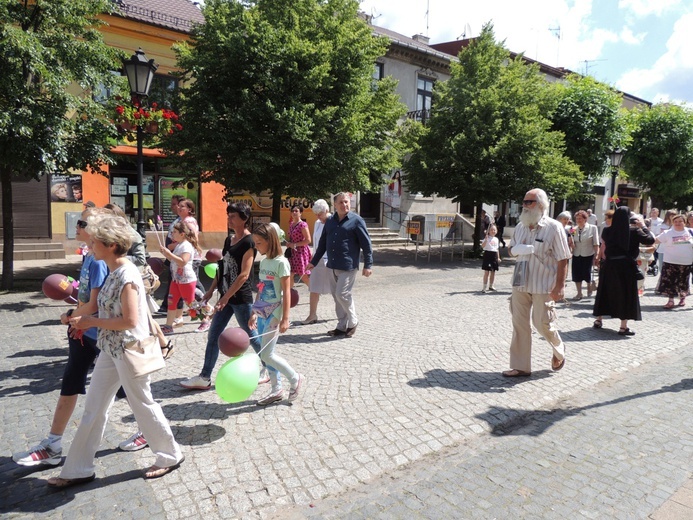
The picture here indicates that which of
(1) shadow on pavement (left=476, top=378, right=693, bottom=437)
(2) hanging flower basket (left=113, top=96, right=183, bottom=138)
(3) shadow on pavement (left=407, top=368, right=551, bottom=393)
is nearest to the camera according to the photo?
(1) shadow on pavement (left=476, top=378, right=693, bottom=437)

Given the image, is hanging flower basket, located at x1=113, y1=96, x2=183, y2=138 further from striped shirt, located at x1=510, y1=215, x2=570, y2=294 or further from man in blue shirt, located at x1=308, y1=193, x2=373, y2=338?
striped shirt, located at x1=510, y1=215, x2=570, y2=294

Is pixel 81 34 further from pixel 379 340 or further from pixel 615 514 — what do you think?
pixel 615 514

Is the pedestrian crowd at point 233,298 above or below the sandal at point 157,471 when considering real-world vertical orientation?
above

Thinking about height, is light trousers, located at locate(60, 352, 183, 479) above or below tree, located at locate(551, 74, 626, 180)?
below

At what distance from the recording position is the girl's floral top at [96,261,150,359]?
10.1 ft

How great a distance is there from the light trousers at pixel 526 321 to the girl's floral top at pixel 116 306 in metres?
3.90

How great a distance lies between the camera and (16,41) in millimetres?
8688

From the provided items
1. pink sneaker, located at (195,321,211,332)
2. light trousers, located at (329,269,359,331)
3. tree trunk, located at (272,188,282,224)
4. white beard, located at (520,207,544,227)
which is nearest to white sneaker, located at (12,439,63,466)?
pink sneaker, located at (195,321,211,332)

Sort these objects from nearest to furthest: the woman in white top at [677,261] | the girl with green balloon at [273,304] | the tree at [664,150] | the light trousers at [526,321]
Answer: the girl with green balloon at [273,304] < the light trousers at [526,321] < the woman in white top at [677,261] < the tree at [664,150]

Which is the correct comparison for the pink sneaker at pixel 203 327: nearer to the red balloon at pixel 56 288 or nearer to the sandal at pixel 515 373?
the red balloon at pixel 56 288

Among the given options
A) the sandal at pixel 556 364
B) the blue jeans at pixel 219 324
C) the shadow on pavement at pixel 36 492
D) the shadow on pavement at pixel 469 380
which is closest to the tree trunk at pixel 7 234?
the blue jeans at pixel 219 324

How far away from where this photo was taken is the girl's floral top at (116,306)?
3.08m

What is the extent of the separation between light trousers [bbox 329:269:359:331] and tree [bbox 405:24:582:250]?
455 inches

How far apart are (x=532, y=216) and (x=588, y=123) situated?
1934 centimetres
